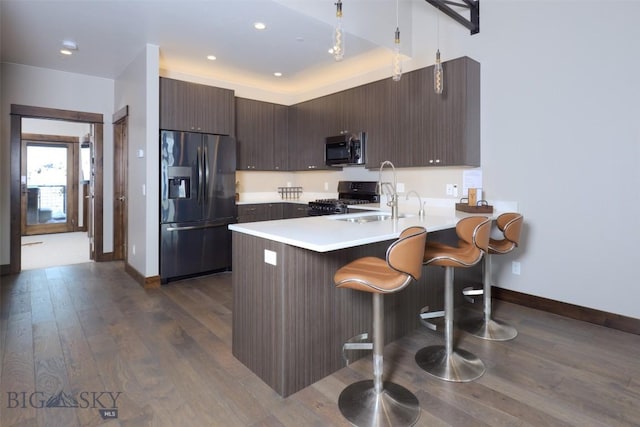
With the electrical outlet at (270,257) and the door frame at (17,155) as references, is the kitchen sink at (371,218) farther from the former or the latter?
the door frame at (17,155)

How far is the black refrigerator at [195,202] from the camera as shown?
13.5 feet

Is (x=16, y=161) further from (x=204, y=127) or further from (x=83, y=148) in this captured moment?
(x=83, y=148)

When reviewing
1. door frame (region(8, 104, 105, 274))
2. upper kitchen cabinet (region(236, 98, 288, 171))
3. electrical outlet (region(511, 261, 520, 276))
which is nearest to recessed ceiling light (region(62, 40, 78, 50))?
door frame (region(8, 104, 105, 274))

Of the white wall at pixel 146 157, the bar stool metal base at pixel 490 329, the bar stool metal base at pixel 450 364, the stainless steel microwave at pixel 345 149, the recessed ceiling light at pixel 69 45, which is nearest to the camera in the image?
the bar stool metal base at pixel 450 364

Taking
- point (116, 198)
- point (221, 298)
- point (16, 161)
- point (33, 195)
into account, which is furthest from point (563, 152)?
point (33, 195)

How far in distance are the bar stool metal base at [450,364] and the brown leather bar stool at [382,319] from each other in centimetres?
34

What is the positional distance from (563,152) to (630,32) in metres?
1.00

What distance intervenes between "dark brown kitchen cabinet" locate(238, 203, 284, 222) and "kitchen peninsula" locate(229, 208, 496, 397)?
8.28 feet

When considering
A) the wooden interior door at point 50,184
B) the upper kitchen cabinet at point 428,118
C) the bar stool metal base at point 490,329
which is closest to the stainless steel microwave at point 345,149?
the upper kitchen cabinet at point 428,118

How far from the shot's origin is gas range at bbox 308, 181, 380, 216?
14.5 feet

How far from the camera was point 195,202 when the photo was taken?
4.31 meters

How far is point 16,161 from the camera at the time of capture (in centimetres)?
459

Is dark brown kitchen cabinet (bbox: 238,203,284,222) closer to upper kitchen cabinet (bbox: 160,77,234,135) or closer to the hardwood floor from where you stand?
upper kitchen cabinet (bbox: 160,77,234,135)

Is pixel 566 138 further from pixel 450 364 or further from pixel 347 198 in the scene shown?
pixel 347 198
